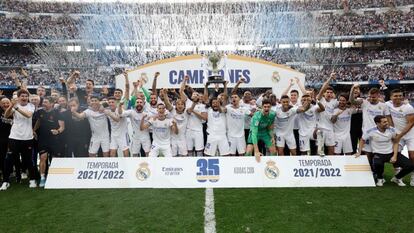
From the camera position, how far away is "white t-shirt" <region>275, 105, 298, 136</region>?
24.8 ft

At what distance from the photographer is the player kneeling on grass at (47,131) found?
7163 mm

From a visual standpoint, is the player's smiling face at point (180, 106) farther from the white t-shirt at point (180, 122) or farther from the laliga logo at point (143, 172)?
the laliga logo at point (143, 172)

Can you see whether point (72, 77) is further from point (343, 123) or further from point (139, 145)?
point (343, 123)

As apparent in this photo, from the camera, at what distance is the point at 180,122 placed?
7984 mm

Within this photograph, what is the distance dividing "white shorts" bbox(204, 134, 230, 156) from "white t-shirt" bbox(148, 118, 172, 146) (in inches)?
36.9

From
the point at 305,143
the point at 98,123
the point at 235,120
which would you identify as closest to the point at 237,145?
the point at 235,120

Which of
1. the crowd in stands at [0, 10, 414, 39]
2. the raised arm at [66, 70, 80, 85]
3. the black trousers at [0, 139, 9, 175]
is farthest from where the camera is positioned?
the crowd in stands at [0, 10, 414, 39]

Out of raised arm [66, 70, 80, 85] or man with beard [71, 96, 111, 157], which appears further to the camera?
raised arm [66, 70, 80, 85]

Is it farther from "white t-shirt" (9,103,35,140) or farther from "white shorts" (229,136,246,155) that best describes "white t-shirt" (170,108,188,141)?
"white t-shirt" (9,103,35,140)

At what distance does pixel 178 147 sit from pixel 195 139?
0.49 m

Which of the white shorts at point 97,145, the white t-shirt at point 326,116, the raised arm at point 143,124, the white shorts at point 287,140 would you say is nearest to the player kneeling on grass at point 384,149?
Answer: the white t-shirt at point 326,116

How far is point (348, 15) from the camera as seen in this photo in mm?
44000

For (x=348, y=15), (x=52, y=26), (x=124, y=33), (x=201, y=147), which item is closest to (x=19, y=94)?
(x=201, y=147)

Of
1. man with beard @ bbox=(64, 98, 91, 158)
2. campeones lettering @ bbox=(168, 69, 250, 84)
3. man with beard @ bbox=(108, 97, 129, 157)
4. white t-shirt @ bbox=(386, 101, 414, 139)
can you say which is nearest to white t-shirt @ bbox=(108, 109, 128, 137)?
man with beard @ bbox=(108, 97, 129, 157)
